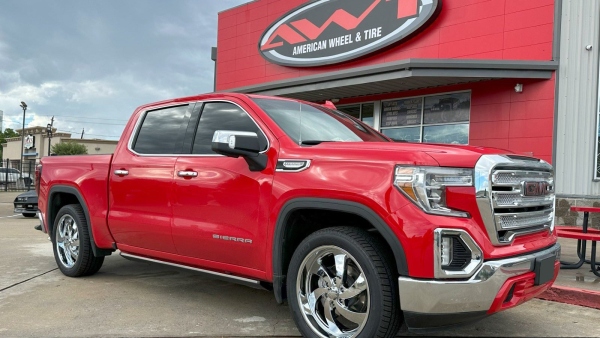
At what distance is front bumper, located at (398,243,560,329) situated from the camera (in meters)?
2.83

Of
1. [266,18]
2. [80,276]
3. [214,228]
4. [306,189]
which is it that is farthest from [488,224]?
[266,18]

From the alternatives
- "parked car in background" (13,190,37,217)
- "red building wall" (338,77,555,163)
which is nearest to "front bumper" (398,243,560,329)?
"red building wall" (338,77,555,163)

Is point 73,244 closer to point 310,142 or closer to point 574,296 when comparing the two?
point 310,142

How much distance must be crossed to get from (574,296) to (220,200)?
3518 millimetres

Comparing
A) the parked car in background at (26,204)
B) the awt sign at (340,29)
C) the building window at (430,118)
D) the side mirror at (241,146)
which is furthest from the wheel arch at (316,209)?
the parked car in background at (26,204)

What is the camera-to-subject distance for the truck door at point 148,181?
174 inches

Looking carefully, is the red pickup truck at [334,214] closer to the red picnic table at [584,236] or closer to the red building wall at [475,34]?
the red picnic table at [584,236]

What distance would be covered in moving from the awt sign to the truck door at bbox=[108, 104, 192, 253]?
9.77 metres

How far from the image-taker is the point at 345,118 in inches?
186

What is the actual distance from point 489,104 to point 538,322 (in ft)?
28.5

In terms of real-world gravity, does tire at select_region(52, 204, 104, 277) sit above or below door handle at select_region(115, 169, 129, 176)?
below

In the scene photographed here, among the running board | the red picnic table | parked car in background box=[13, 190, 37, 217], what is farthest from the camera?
parked car in background box=[13, 190, 37, 217]

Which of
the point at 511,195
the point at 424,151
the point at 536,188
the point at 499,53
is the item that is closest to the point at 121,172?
the point at 424,151

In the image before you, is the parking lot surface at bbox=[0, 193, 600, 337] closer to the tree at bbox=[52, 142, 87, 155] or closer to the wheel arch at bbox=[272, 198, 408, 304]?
the wheel arch at bbox=[272, 198, 408, 304]
